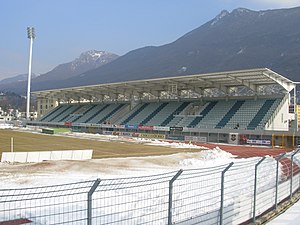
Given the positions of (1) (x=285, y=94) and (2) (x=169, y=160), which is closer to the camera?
(2) (x=169, y=160)

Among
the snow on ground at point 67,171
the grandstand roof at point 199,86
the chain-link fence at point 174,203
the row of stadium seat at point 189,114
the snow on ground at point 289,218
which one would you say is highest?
the grandstand roof at point 199,86

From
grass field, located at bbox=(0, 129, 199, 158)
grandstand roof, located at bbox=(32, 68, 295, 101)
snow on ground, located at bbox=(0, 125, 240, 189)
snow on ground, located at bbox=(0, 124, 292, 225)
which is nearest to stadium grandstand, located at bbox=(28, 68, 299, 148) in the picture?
grandstand roof, located at bbox=(32, 68, 295, 101)

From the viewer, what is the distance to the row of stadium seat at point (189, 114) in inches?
2500

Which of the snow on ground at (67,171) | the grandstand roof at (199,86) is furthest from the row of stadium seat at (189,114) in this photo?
the snow on ground at (67,171)

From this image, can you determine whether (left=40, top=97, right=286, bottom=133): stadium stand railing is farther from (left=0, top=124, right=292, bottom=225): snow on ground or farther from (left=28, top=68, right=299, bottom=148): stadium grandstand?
(left=0, top=124, right=292, bottom=225): snow on ground

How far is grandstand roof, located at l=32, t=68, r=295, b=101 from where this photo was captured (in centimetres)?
6189

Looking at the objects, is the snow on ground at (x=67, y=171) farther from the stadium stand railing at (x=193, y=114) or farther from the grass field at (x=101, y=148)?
the stadium stand railing at (x=193, y=114)

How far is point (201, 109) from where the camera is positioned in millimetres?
73938

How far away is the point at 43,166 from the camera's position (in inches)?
958

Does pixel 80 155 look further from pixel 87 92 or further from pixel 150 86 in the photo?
pixel 87 92

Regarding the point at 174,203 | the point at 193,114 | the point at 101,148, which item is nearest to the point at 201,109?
the point at 193,114

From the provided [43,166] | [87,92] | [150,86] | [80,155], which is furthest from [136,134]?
[43,166]

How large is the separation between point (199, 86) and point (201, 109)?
4771 millimetres

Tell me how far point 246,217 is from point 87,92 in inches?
3633
